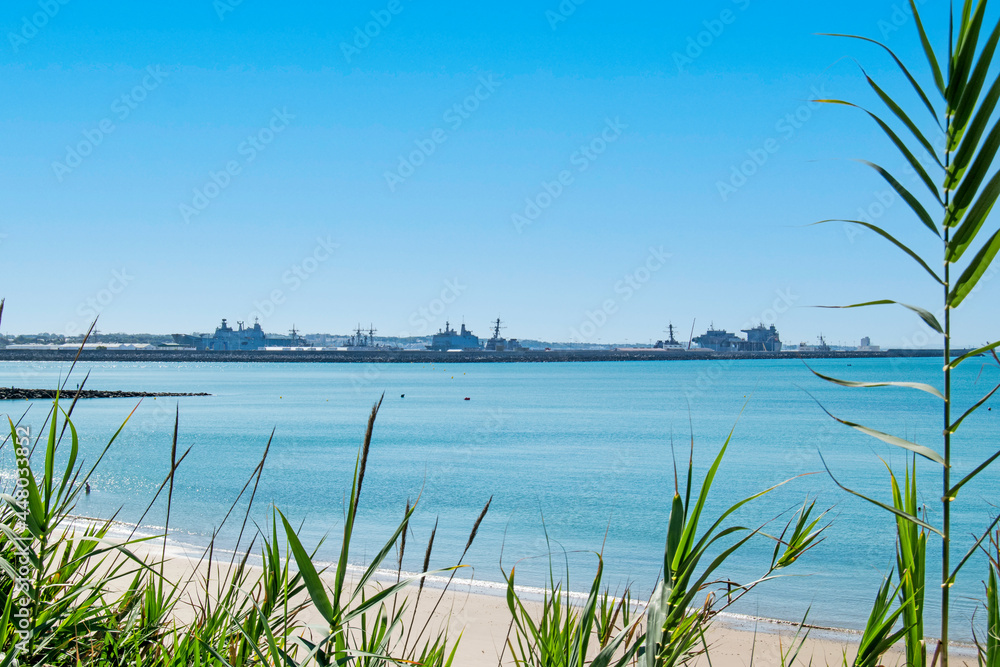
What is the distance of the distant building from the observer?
187m

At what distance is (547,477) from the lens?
89.6 feet

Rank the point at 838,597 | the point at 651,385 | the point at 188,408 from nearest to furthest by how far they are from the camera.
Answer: the point at 838,597 < the point at 188,408 < the point at 651,385

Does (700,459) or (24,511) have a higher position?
(24,511)

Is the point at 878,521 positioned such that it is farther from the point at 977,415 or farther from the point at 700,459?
the point at 977,415

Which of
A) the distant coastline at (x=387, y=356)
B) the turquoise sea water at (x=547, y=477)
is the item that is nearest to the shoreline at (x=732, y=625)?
the turquoise sea water at (x=547, y=477)

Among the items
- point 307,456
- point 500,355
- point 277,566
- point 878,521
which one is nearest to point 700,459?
point 878,521

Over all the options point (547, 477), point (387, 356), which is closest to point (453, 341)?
point (387, 356)

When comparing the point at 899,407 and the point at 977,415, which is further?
the point at 899,407

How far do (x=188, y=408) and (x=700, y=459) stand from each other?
142 ft

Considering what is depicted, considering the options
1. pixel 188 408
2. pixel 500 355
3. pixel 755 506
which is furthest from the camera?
pixel 500 355

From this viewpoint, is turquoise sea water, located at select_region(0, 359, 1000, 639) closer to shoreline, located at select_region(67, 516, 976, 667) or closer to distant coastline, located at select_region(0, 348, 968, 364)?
shoreline, located at select_region(67, 516, 976, 667)

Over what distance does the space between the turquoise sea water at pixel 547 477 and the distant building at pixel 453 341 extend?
122 meters

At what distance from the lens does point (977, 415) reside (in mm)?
54719

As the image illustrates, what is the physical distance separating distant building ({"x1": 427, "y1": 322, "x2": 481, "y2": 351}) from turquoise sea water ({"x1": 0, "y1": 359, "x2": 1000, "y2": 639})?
12230 cm
